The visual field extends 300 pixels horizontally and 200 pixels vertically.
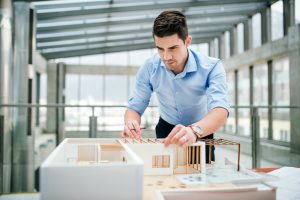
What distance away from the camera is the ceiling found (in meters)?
6.02

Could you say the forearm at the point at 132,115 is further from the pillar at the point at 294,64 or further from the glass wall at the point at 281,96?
the glass wall at the point at 281,96

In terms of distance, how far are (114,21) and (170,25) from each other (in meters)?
6.10

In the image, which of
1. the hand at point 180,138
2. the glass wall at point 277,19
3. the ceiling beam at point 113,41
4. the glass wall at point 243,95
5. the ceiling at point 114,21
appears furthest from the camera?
the ceiling beam at point 113,41

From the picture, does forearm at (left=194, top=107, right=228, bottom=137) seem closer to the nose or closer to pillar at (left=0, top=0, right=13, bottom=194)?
the nose

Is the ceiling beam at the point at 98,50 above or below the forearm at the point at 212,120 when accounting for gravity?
above

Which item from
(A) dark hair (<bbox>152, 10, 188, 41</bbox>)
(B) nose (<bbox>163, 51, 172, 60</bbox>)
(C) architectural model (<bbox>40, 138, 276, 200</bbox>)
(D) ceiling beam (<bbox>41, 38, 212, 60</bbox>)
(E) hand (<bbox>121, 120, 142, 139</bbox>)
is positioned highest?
(D) ceiling beam (<bbox>41, 38, 212, 60</bbox>)

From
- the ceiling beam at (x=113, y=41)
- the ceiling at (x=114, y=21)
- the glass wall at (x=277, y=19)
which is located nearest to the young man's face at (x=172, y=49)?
the ceiling at (x=114, y=21)

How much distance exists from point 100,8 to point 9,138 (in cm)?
308

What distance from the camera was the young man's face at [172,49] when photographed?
133cm

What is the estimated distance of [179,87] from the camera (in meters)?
1.57

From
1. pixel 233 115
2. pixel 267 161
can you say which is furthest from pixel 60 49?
pixel 267 161

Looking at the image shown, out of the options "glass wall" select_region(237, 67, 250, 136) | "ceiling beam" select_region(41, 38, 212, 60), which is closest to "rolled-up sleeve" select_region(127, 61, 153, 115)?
"glass wall" select_region(237, 67, 250, 136)

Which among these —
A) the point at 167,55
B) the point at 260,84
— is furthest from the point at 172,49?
the point at 260,84

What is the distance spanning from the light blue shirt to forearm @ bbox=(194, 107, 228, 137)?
3 cm
